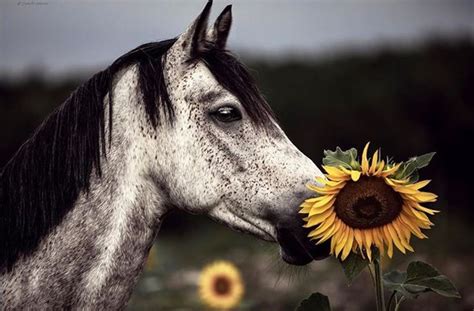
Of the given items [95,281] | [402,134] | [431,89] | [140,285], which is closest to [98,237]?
[95,281]

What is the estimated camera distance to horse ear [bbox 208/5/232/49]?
3.52m

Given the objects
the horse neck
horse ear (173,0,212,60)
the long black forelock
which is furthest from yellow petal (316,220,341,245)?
horse ear (173,0,212,60)

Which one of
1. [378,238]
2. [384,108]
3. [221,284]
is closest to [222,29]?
[378,238]

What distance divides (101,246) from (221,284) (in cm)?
300

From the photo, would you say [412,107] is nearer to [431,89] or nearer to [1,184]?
[431,89]

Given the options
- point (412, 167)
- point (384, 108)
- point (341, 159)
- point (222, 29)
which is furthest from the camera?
point (384, 108)

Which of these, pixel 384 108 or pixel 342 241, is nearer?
pixel 342 241

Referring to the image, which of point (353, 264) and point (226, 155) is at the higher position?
point (226, 155)

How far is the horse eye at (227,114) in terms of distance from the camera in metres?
3.34

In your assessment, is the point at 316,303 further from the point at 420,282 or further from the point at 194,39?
the point at 194,39

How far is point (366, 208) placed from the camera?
309cm

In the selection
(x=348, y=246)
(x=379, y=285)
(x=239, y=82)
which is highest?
(x=239, y=82)

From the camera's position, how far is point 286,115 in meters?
16.0

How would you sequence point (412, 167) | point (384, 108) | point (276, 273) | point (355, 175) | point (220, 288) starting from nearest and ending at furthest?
point (355, 175) < point (412, 167) < point (220, 288) < point (276, 273) < point (384, 108)
